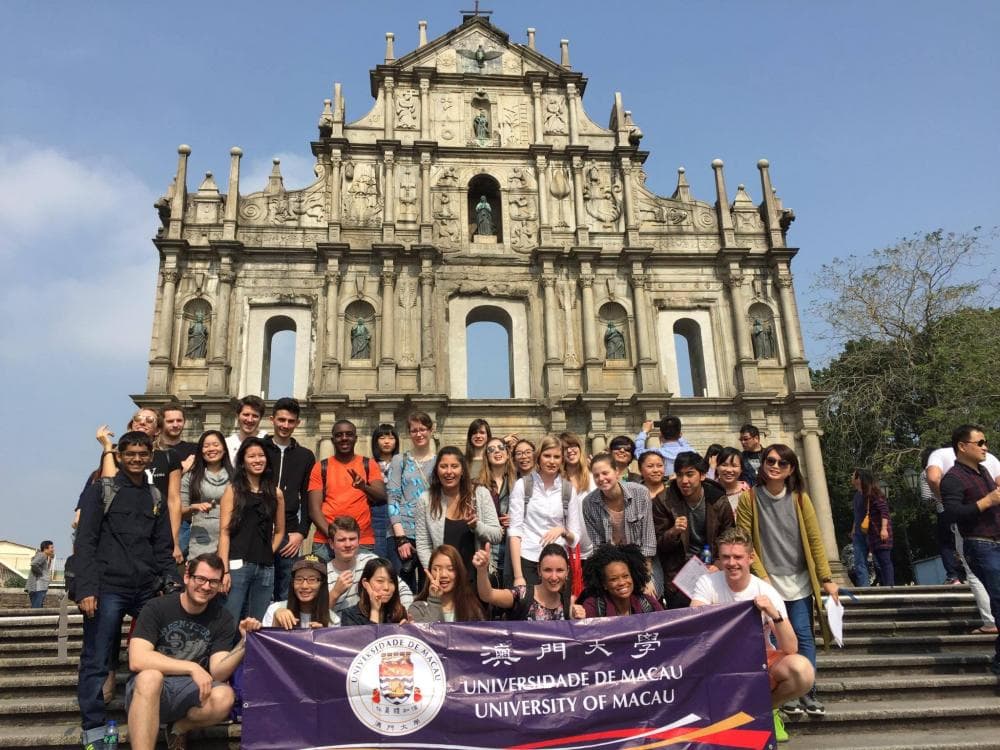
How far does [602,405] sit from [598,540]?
11925mm

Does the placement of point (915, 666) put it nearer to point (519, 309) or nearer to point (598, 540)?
point (598, 540)

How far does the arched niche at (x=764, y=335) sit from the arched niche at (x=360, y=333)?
9.84 meters

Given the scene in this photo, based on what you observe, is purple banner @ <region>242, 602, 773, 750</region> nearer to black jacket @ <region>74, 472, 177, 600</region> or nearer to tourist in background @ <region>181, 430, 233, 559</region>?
black jacket @ <region>74, 472, 177, 600</region>

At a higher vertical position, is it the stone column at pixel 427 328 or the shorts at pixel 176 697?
the stone column at pixel 427 328

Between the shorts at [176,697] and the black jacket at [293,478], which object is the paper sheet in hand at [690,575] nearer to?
the black jacket at [293,478]

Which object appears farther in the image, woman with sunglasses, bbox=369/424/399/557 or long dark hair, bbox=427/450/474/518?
woman with sunglasses, bbox=369/424/399/557

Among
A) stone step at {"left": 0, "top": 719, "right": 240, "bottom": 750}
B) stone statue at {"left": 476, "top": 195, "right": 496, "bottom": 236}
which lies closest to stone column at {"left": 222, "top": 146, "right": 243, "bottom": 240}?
stone statue at {"left": 476, "top": 195, "right": 496, "bottom": 236}

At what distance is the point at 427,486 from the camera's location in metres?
6.88

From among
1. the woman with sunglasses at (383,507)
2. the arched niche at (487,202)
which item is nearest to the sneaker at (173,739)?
the woman with sunglasses at (383,507)

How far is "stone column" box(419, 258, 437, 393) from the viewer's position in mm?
18516

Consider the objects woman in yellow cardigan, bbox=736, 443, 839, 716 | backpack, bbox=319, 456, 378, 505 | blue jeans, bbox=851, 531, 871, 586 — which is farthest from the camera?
blue jeans, bbox=851, 531, 871, 586

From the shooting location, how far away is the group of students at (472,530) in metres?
5.49

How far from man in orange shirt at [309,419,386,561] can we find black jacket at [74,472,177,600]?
1312 mm

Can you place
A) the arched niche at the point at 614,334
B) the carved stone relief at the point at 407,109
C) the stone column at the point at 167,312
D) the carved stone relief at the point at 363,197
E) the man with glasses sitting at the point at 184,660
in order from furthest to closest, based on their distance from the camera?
the carved stone relief at the point at 407,109 < the carved stone relief at the point at 363,197 < the arched niche at the point at 614,334 < the stone column at the point at 167,312 < the man with glasses sitting at the point at 184,660
